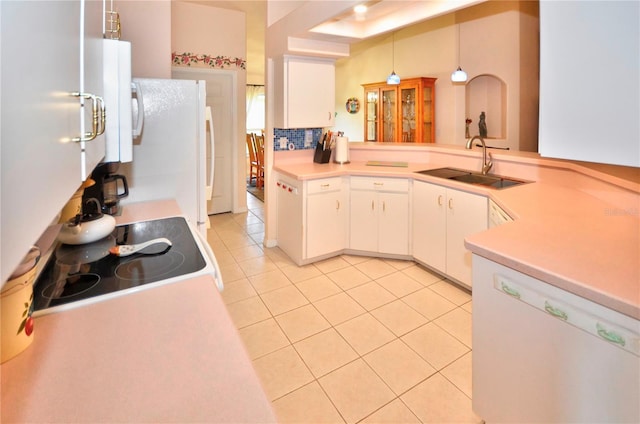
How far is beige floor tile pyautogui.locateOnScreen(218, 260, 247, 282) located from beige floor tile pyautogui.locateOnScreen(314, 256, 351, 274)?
0.71 m

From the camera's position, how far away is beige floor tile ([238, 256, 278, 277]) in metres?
3.22

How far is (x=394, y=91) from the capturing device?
6.42m

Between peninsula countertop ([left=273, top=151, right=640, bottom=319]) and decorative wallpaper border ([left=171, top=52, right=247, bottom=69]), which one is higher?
decorative wallpaper border ([left=171, top=52, right=247, bottom=69])

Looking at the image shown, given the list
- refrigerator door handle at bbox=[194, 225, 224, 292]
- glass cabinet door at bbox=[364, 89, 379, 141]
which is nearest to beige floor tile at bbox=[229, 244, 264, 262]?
refrigerator door handle at bbox=[194, 225, 224, 292]

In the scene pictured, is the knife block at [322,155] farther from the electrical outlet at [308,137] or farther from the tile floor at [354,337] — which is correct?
the tile floor at [354,337]

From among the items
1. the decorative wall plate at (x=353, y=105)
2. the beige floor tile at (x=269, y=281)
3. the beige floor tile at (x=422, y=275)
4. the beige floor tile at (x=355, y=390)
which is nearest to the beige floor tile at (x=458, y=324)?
the beige floor tile at (x=422, y=275)

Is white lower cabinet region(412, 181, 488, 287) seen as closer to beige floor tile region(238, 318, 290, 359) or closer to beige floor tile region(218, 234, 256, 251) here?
beige floor tile region(238, 318, 290, 359)

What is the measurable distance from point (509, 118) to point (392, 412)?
5.06m

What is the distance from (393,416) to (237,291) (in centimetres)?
162

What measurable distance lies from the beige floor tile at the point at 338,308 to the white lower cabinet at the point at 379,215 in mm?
792

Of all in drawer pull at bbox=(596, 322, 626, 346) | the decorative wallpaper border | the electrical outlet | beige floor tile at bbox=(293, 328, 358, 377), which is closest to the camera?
drawer pull at bbox=(596, 322, 626, 346)

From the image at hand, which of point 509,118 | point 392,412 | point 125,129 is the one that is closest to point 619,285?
point 392,412

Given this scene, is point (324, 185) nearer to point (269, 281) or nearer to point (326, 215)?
point (326, 215)

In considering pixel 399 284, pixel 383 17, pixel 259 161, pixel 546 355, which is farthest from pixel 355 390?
pixel 259 161
